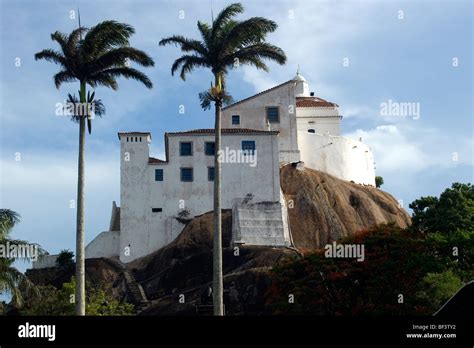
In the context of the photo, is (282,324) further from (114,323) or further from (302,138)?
(302,138)

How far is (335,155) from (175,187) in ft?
45.8

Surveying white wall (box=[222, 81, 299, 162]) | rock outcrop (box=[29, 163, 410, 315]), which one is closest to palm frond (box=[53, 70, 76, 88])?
rock outcrop (box=[29, 163, 410, 315])

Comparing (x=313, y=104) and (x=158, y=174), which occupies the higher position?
(x=313, y=104)

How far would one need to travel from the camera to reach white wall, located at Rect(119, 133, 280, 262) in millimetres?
51812

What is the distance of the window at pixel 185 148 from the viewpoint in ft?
175

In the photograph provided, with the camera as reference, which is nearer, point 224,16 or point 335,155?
point 224,16

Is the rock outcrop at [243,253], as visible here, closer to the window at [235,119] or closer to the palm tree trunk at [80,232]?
the window at [235,119]

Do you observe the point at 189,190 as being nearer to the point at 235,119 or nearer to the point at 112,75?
the point at 235,119


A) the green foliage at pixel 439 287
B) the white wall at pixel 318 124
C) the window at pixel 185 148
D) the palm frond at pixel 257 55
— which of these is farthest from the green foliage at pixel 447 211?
Answer: the white wall at pixel 318 124

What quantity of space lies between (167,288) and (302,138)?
60.8 feet

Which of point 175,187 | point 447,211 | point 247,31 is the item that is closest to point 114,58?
point 247,31

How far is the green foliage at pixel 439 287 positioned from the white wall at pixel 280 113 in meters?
26.2

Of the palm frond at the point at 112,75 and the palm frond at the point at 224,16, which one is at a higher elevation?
the palm frond at the point at 224,16

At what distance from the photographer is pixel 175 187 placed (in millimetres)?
52719
